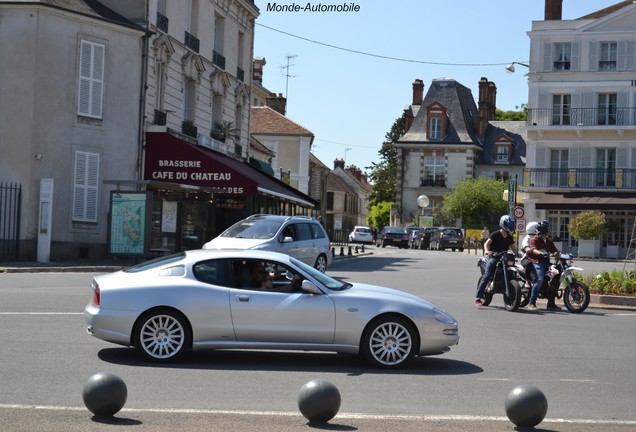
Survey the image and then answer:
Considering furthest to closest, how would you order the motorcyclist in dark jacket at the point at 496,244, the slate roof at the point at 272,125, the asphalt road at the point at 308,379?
the slate roof at the point at 272,125, the motorcyclist in dark jacket at the point at 496,244, the asphalt road at the point at 308,379

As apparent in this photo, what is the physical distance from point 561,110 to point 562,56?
3111 millimetres

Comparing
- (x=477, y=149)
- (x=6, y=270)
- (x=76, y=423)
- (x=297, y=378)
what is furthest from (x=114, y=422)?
(x=477, y=149)

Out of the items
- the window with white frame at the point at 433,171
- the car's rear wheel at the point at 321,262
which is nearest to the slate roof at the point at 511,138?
the window with white frame at the point at 433,171

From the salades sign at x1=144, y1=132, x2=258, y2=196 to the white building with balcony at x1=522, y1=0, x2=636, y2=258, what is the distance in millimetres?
27684

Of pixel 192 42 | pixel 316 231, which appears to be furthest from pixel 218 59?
pixel 316 231

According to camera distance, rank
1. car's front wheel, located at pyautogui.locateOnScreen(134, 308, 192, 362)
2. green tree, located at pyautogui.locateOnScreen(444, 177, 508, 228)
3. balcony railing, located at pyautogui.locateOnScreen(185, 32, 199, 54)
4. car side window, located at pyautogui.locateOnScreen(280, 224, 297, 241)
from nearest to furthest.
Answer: car's front wheel, located at pyautogui.locateOnScreen(134, 308, 192, 362) < car side window, located at pyautogui.locateOnScreen(280, 224, 297, 241) < balcony railing, located at pyautogui.locateOnScreen(185, 32, 199, 54) < green tree, located at pyautogui.locateOnScreen(444, 177, 508, 228)

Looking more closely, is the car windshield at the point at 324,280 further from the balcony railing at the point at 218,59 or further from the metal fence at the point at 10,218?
the balcony railing at the point at 218,59

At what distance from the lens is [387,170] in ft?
369

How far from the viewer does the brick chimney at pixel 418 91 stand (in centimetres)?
9196

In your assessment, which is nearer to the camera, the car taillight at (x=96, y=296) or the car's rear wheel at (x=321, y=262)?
the car taillight at (x=96, y=296)

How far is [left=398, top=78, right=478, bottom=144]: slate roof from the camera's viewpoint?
82.6 metres

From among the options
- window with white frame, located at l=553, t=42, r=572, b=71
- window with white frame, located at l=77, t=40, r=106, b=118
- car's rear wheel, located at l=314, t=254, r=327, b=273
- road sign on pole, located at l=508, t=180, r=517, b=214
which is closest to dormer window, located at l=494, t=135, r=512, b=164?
window with white frame, located at l=553, t=42, r=572, b=71

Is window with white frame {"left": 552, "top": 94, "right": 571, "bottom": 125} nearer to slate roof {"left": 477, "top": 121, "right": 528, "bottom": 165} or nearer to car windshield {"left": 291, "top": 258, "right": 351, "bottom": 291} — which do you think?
slate roof {"left": 477, "top": 121, "right": 528, "bottom": 165}

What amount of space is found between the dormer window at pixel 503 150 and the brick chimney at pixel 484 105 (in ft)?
7.23
